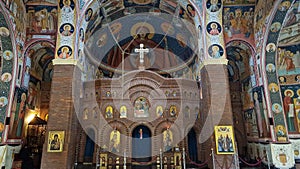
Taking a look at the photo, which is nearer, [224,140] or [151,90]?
[224,140]

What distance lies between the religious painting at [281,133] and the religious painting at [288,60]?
2934 mm

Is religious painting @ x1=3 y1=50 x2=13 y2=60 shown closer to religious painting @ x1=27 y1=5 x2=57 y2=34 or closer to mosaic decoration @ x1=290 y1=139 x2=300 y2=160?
religious painting @ x1=27 y1=5 x2=57 y2=34

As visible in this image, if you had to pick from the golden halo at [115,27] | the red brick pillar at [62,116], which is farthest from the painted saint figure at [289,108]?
the golden halo at [115,27]

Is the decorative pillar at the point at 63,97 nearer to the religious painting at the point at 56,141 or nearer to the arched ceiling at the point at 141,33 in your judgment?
the religious painting at the point at 56,141

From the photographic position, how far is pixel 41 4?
33.2 feet

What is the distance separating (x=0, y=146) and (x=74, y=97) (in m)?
3.96

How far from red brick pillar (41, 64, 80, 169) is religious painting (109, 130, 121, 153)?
3160mm

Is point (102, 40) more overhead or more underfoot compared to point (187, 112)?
more overhead

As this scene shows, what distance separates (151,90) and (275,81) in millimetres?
6751

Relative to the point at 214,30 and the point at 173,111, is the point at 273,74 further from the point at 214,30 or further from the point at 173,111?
the point at 173,111

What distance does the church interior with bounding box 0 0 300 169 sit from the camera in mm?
9055

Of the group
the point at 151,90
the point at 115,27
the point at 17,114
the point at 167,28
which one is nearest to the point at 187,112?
the point at 151,90

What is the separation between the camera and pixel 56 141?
325 inches

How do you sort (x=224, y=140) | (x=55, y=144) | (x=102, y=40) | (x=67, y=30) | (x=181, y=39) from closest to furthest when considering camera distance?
(x=55, y=144), (x=224, y=140), (x=67, y=30), (x=102, y=40), (x=181, y=39)
